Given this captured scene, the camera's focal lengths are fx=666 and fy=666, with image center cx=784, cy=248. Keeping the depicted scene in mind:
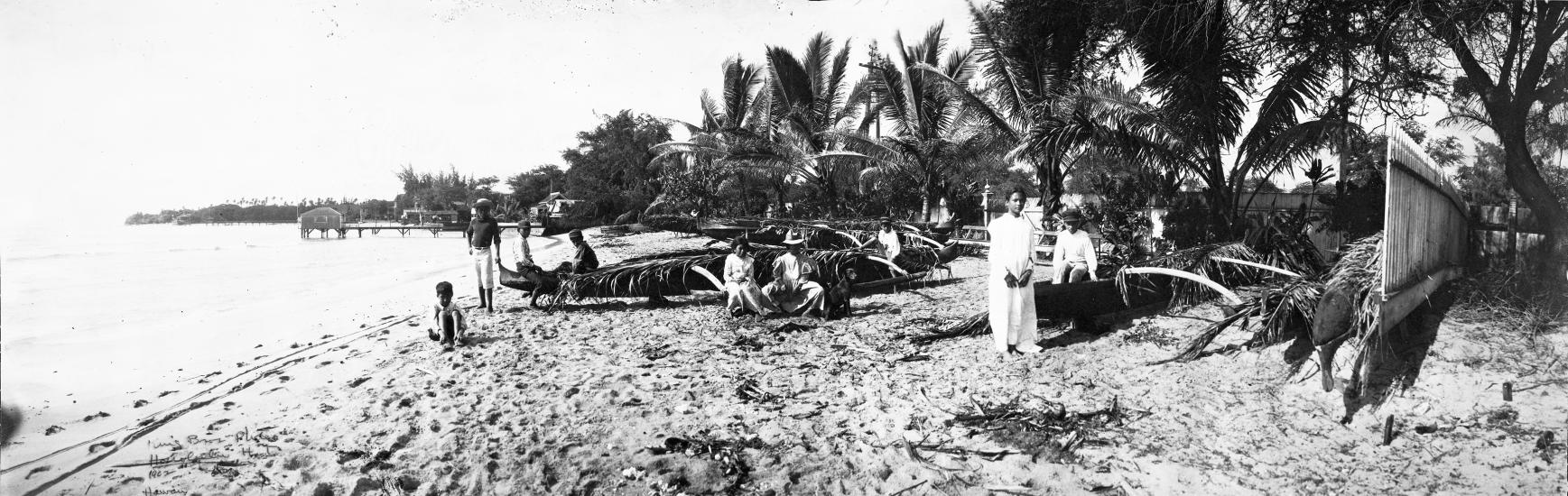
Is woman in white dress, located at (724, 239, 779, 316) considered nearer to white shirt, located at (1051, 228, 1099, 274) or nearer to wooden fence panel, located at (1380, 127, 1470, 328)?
white shirt, located at (1051, 228, 1099, 274)

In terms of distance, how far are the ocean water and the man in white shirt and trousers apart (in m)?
6.28

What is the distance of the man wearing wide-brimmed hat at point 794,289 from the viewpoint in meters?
7.60

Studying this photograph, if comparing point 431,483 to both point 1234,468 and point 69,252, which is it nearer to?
point 1234,468

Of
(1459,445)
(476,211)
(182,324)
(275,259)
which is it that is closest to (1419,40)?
(1459,445)

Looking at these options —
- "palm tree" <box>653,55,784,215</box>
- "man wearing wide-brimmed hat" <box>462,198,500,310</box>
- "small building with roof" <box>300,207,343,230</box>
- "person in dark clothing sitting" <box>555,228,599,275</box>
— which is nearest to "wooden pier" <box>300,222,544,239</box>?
"small building with roof" <box>300,207,343,230</box>

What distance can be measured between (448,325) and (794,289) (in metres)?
3.60

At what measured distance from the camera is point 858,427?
13.3ft

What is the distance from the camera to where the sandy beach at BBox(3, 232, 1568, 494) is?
328cm

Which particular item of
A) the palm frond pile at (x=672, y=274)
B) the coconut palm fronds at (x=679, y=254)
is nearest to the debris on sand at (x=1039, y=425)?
the palm frond pile at (x=672, y=274)

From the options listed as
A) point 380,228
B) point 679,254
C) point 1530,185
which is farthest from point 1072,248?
point 380,228

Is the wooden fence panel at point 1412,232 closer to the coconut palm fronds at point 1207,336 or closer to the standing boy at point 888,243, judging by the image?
Answer: the coconut palm fronds at point 1207,336

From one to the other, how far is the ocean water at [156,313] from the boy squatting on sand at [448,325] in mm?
1295

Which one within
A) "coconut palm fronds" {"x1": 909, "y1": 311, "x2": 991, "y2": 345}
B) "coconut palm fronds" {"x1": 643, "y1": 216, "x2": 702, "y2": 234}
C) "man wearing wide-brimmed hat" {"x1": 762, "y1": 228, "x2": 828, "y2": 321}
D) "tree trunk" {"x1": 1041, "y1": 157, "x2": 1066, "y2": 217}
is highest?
"tree trunk" {"x1": 1041, "y1": 157, "x2": 1066, "y2": 217}

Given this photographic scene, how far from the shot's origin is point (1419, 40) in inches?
245
